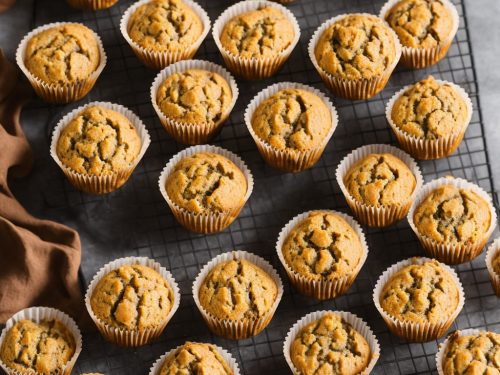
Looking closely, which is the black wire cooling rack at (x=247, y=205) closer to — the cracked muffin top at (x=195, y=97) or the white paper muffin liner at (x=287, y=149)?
the white paper muffin liner at (x=287, y=149)

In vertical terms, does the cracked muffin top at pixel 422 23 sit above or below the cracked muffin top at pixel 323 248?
above

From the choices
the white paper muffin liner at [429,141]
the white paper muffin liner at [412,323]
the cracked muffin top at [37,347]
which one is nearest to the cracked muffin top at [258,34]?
the white paper muffin liner at [429,141]

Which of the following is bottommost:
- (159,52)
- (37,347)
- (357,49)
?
(37,347)

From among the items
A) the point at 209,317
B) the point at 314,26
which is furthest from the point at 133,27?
the point at 209,317

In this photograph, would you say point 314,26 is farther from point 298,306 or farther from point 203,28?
point 298,306

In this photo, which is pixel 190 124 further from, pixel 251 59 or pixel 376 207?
pixel 376 207

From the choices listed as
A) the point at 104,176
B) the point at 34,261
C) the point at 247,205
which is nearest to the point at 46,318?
the point at 34,261
